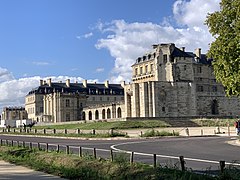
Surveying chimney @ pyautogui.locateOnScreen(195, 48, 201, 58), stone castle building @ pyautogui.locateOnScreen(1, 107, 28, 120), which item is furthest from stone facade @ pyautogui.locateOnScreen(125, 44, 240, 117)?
stone castle building @ pyautogui.locateOnScreen(1, 107, 28, 120)

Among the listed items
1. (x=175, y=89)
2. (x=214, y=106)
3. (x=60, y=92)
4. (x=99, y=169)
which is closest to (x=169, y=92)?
(x=175, y=89)

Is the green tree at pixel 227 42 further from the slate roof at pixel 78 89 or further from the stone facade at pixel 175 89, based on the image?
the slate roof at pixel 78 89

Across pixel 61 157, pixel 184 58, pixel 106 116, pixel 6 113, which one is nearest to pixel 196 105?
pixel 184 58

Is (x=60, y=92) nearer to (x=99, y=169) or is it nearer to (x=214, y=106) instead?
(x=214, y=106)

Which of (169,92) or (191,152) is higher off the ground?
(169,92)

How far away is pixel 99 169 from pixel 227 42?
12748 millimetres

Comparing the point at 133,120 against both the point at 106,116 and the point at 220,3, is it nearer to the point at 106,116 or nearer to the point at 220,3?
the point at 106,116

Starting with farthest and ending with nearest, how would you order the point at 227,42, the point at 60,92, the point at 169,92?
the point at 60,92 → the point at 169,92 → the point at 227,42

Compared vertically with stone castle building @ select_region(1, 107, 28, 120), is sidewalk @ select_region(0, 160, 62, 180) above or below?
below

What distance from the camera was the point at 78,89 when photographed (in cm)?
14588

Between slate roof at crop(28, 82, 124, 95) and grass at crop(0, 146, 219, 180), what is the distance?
4846 inches

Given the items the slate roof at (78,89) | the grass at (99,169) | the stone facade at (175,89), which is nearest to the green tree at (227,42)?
the grass at (99,169)

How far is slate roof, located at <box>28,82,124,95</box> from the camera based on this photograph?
14412 centimetres

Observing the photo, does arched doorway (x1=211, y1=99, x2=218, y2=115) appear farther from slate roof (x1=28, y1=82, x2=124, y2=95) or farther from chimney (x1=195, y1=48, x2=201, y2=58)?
slate roof (x1=28, y1=82, x2=124, y2=95)
